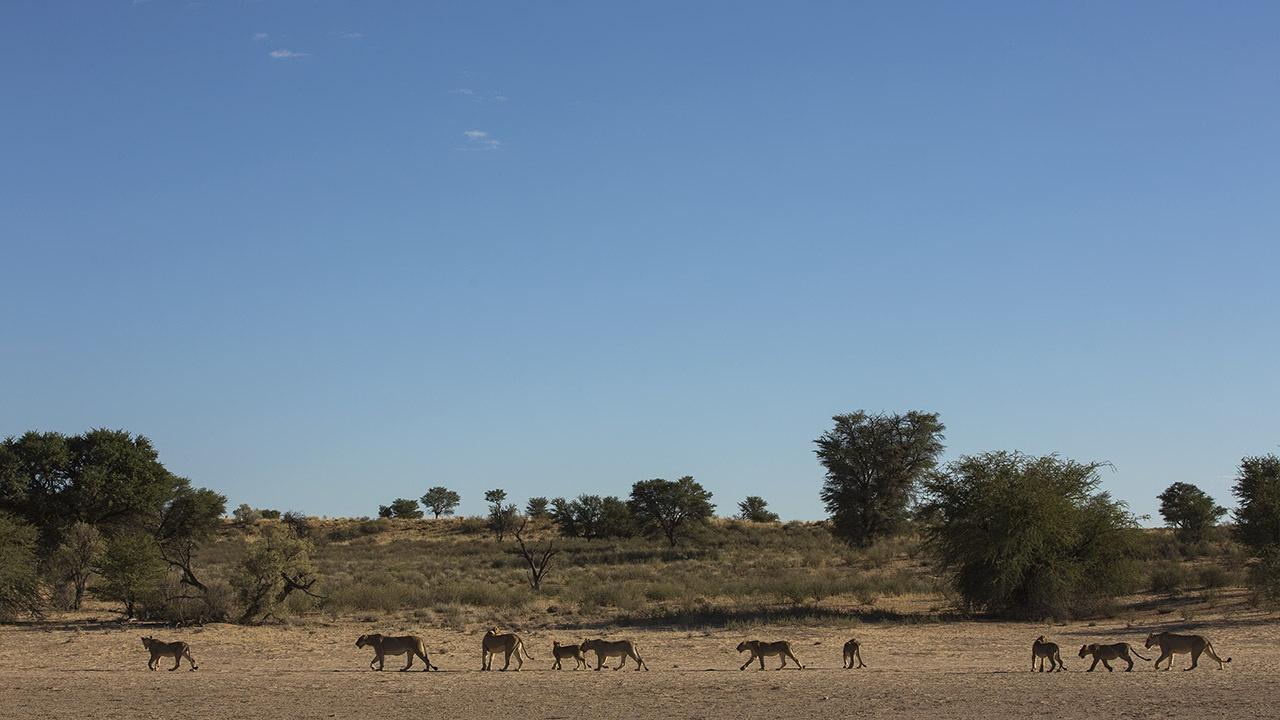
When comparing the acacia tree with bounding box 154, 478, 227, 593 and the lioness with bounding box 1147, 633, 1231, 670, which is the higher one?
the acacia tree with bounding box 154, 478, 227, 593

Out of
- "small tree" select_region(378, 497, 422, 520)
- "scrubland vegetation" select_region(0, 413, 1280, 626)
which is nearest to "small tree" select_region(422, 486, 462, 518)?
"small tree" select_region(378, 497, 422, 520)

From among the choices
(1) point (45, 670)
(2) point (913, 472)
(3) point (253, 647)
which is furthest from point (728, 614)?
(2) point (913, 472)

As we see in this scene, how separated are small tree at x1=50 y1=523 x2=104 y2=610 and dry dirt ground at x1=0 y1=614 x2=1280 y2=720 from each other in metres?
8.47

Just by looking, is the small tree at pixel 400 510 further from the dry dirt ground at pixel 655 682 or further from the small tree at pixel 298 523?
the dry dirt ground at pixel 655 682

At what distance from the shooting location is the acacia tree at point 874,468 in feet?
228

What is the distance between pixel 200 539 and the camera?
46031mm

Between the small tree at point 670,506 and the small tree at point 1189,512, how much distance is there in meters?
29.1

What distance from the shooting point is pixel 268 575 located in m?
33.5

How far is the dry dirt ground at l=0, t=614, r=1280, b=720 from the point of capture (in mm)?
18000

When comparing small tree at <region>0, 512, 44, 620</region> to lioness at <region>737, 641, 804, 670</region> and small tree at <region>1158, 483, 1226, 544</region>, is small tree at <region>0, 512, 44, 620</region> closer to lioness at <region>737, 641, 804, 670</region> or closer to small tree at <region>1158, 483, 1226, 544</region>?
lioness at <region>737, 641, 804, 670</region>

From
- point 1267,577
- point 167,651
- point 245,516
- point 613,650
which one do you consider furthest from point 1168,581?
point 245,516

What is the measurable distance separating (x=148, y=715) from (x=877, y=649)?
15.5 m

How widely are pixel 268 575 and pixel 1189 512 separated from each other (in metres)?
56.8

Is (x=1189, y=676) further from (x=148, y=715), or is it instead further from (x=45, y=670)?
(x=45, y=670)
